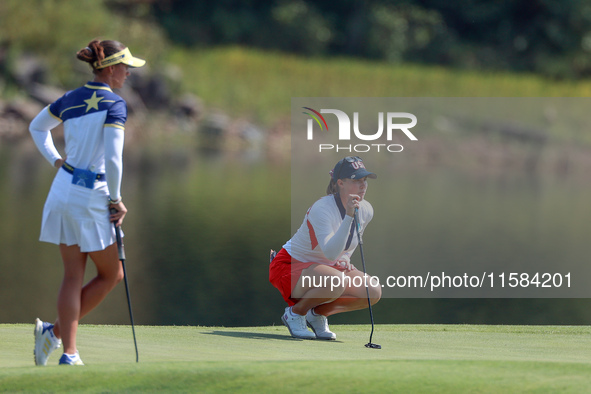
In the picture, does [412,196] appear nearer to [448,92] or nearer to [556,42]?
[448,92]

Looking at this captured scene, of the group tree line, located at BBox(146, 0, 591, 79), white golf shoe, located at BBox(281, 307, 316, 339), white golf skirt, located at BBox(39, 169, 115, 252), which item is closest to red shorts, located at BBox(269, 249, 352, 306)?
white golf shoe, located at BBox(281, 307, 316, 339)

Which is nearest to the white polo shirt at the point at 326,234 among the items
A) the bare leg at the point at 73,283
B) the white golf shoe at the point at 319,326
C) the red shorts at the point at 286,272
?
the red shorts at the point at 286,272

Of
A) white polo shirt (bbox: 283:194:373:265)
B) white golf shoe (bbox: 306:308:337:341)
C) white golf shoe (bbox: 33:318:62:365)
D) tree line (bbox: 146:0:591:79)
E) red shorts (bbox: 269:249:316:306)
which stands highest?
tree line (bbox: 146:0:591:79)

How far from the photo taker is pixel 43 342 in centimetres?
335

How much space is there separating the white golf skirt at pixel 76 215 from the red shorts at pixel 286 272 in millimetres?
1296

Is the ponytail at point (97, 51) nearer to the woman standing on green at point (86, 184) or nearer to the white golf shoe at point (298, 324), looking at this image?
the woman standing on green at point (86, 184)

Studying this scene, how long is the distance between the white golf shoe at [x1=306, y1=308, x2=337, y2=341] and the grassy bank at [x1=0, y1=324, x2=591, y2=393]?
0.28 meters

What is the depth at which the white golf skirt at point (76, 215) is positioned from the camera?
323cm

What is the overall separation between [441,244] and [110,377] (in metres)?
11.0

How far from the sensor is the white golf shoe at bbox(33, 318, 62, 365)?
3301 millimetres

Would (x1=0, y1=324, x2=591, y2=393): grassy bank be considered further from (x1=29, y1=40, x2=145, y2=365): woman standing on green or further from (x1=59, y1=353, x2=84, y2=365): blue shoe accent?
(x1=29, y1=40, x2=145, y2=365): woman standing on green

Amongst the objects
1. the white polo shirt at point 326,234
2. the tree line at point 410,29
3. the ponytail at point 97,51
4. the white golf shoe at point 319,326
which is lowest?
the white golf shoe at point 319,326

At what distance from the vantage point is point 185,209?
49.3ft

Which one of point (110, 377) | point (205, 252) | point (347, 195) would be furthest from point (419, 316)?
point (110, 377)
